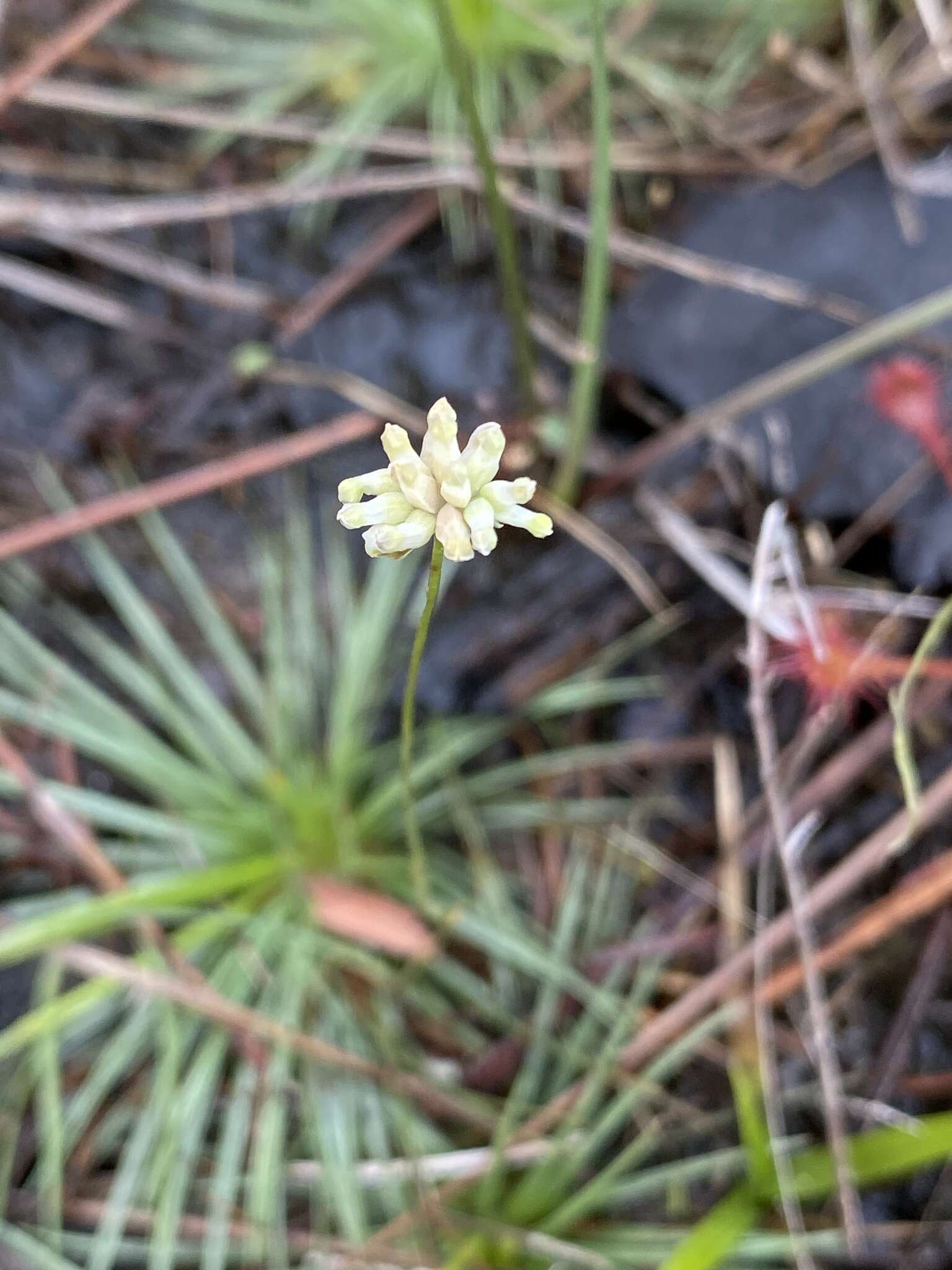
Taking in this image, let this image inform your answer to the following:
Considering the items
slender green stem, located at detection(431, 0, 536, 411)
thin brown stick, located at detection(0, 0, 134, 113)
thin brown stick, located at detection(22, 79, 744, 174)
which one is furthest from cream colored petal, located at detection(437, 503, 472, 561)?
thin brown stick, located at detection(0, 0, 134, 113)

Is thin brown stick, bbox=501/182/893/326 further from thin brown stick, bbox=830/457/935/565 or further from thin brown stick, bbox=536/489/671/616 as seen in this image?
thin brown stick, bbox=536/489/671/616

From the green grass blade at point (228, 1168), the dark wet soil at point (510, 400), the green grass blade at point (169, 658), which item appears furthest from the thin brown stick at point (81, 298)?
the green grass blade at point (228, 1168)

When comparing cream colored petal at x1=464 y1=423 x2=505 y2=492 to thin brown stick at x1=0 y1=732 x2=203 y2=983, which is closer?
cream colored petal at x1=464 y1=423 x2=505 y2=492

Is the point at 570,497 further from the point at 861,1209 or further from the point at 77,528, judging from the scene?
the point at 861,1209

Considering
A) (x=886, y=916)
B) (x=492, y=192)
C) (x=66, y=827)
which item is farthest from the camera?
(x=66, y=827)

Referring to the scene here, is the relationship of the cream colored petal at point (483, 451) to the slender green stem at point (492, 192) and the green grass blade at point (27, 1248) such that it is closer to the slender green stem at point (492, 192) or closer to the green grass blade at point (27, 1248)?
the slender green stem at point (492, 192)

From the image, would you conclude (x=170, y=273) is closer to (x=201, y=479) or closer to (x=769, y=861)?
(x=201, y=479)

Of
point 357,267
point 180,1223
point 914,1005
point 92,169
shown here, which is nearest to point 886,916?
point 914,1005
